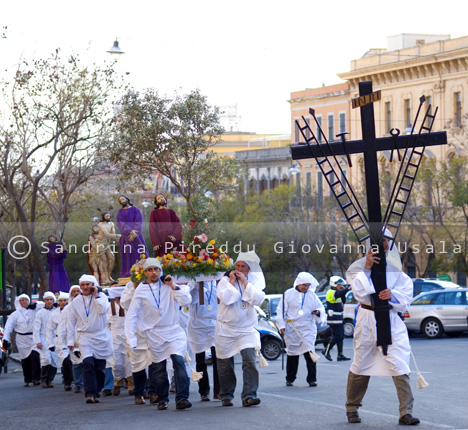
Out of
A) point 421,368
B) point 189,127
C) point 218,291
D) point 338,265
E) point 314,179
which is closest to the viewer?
point 218,291

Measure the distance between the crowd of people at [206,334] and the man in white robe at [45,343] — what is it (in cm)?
140

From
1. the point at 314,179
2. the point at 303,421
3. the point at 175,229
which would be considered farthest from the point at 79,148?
the point at 314,179

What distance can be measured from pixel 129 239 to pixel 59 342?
2.23 metres

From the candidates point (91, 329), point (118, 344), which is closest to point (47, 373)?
point (118, 344)

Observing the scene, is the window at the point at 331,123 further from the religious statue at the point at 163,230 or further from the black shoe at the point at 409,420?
the black shoe at the point at 409,420

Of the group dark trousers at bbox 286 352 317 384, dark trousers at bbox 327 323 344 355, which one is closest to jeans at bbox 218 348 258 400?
dark trousers at bbox 286 352 317 384

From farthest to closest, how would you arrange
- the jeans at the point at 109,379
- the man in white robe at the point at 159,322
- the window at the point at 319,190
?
the window at the point at 319,190
the jeans at the point at 109,379
the man in white robe at the point at 159,322

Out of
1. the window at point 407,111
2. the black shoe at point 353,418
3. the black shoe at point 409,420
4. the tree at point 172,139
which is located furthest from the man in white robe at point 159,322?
the window at point 407,111

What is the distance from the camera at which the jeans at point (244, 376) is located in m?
14.5

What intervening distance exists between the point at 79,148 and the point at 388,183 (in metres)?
24.4

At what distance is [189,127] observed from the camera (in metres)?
38.9

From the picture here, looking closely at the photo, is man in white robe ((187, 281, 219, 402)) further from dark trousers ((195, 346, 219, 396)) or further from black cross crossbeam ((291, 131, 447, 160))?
black cross crossbeam ((291, 131, 447, 160))

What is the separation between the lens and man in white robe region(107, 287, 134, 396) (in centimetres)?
1855

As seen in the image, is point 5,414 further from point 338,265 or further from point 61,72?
point 338,265
